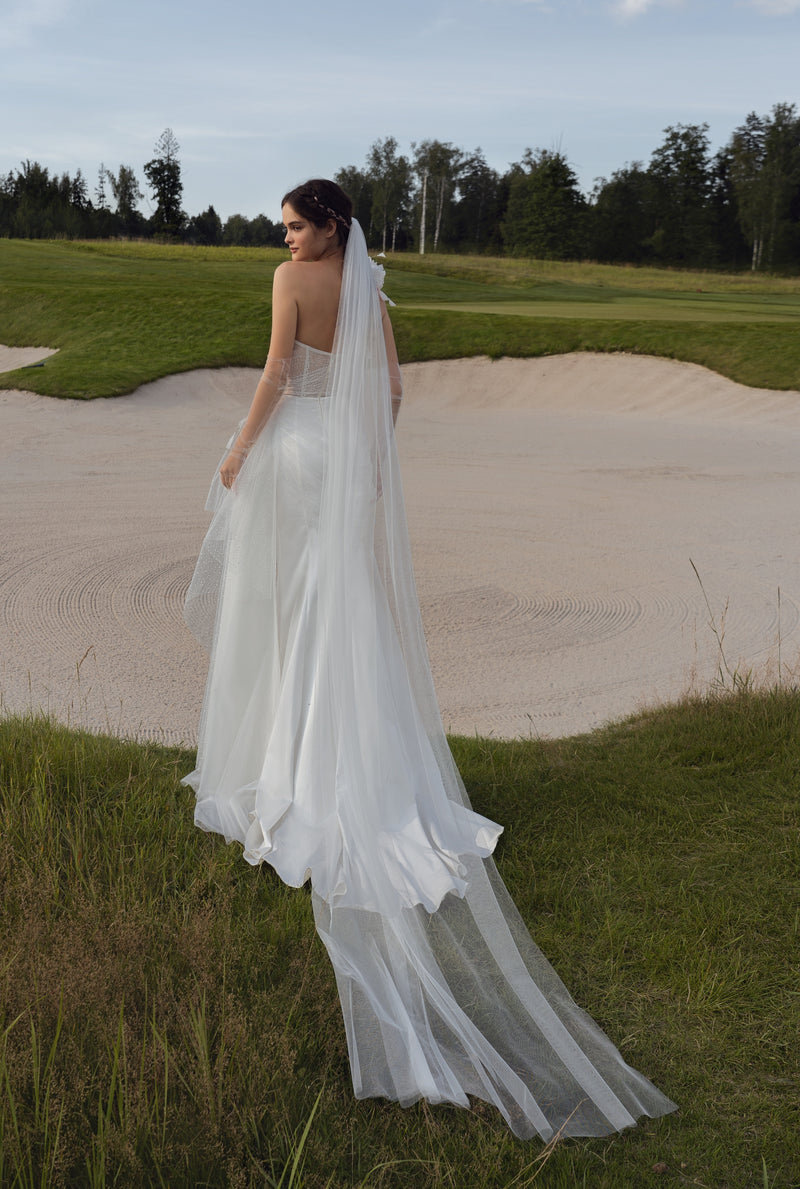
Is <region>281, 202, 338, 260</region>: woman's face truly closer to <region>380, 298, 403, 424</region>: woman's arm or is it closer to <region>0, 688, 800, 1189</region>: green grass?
<region>380, 298, 403, 424</region>: woman's arm

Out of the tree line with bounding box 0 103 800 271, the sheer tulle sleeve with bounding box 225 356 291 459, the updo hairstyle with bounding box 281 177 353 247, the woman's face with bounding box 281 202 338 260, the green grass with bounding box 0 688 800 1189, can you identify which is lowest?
the green grass with bounding box 0 688 800 1189

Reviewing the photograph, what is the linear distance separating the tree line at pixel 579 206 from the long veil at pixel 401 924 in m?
53.9

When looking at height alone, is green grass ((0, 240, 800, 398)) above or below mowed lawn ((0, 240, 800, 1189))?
above

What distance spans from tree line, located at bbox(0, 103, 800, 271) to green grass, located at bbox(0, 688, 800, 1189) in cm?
5400

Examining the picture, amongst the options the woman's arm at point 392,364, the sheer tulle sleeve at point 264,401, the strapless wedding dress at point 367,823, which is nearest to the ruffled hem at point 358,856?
the strapless wedding dress at point 367,823

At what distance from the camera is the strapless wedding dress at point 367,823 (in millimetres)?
2455

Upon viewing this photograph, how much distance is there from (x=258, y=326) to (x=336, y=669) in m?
15.1

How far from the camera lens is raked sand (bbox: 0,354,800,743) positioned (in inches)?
222

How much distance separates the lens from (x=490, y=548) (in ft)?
27.6

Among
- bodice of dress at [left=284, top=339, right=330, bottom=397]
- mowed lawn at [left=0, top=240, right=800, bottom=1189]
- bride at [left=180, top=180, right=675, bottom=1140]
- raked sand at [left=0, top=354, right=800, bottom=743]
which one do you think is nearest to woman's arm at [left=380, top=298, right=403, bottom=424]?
bride at [left=180, top=180, right=675, bottom=1140]

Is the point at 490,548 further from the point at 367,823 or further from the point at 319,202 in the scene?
the point at 367,823

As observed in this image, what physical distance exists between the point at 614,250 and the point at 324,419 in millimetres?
62719

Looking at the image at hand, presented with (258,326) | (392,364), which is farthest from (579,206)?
(392,364)

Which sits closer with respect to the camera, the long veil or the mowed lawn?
the mowed lawn
